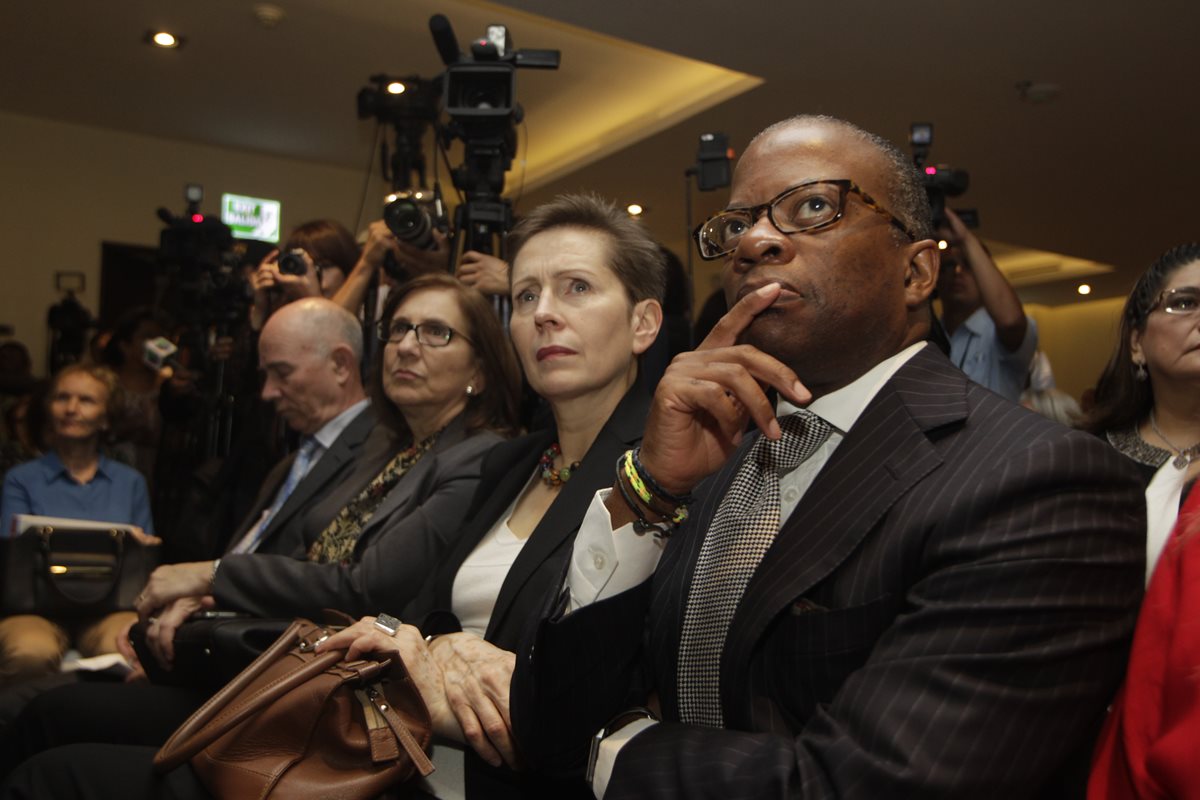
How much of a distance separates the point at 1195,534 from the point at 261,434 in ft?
10.7

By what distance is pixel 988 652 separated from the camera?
37.9 inches

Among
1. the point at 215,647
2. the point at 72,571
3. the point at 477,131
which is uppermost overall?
the point at 477,131

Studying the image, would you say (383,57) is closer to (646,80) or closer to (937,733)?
(646,80)

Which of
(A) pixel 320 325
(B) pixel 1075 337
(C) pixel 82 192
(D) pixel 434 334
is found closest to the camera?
(D) pixel 434 334

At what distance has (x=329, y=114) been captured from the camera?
6.93 metres

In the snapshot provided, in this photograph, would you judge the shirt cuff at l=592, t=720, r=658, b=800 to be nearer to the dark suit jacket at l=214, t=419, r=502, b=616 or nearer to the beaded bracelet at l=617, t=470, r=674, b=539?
the beaded bracelet at l=617, t=470, r=674, b=539

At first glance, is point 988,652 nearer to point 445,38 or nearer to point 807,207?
point 807,207

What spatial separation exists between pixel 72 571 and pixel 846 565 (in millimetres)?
2538

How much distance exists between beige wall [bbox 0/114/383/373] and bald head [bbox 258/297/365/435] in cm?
489

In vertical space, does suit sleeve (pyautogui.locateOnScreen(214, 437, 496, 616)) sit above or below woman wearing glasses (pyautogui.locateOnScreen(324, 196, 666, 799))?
below

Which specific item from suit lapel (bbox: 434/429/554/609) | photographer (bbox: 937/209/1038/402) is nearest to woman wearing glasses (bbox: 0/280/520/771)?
suit lapel (bbox: 434/429/554/609)

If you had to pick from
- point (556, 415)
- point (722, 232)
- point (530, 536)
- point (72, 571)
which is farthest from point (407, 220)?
point (722, 232)

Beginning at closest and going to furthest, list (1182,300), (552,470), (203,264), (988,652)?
(988,652), (552,470), (1182,300), (203,264)

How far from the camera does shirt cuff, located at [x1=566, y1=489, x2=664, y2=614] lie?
131cm
